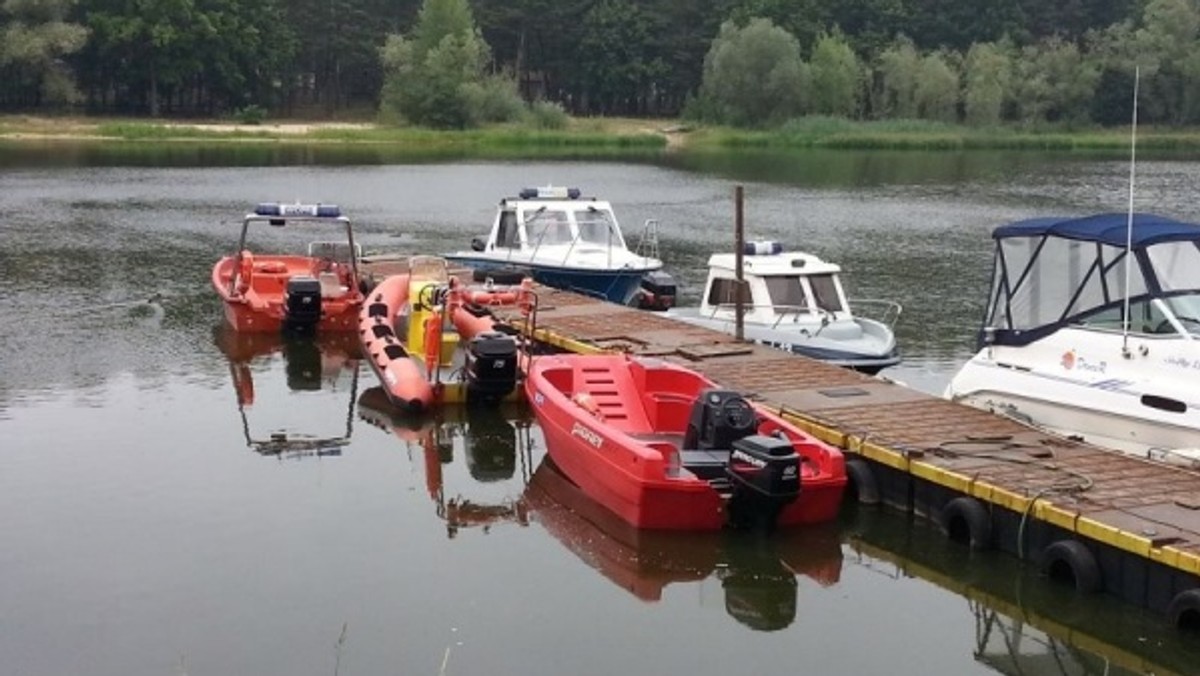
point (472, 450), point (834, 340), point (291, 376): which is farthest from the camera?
point (291, 376)

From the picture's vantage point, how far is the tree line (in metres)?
84.8

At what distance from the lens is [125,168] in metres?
59.5

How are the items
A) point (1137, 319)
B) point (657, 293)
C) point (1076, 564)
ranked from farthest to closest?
point (657, 293) → point (1137, 319) → point (1076, 564)

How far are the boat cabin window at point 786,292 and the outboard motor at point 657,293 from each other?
4.29 meters

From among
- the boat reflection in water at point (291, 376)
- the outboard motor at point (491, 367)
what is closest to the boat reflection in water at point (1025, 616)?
the outboard motor at point (491, 367)

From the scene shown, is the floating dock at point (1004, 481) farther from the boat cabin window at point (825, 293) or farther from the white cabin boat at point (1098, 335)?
the boat cabin window at point (825, 293)

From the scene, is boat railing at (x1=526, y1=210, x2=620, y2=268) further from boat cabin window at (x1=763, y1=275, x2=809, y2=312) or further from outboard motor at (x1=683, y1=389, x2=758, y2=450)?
outboard motor at (x1=683, y1=389, x2=758, y2=450)

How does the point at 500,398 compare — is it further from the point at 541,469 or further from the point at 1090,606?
the point at 1090,606

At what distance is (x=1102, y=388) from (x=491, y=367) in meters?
6.96

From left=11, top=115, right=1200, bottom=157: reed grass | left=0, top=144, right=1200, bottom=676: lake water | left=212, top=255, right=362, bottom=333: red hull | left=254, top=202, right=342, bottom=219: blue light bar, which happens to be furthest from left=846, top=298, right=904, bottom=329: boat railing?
left=11, top=115, right=1200, bottom=157: reed grass

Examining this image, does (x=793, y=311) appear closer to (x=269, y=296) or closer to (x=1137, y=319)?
(x=1137, y=319)

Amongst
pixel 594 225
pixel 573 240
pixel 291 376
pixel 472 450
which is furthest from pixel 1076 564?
pixel 594 225

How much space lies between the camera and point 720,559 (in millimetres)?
13328

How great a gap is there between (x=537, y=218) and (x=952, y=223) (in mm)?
19336
